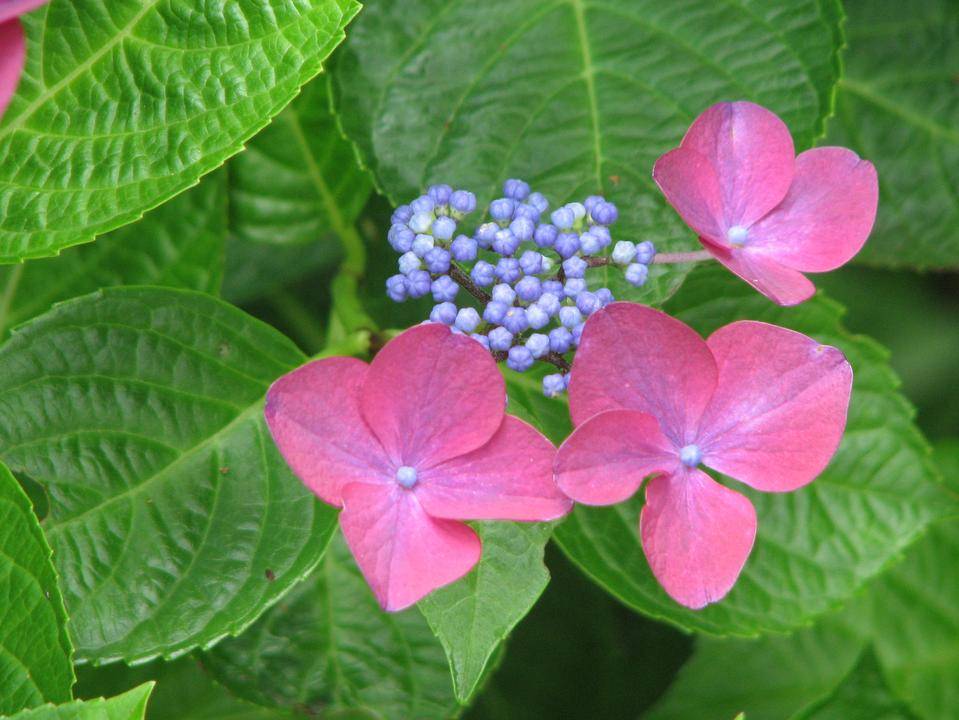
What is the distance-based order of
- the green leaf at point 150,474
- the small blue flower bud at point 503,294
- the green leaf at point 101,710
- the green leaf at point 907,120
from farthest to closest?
the green leaf at point 907,120 < the green leaf at point 150,474 < the small blue flower bud at point 503,294 < the green leaf at point 101,710

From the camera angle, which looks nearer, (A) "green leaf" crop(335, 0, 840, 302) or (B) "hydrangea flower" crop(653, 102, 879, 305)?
(B) "hydrangea flower" crop(653, 102, 879, 305)

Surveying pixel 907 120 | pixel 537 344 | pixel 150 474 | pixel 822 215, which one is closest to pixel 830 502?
pixel 822 215

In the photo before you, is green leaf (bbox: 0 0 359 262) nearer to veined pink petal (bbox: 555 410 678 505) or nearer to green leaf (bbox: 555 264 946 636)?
veined pink petal (bbox: 555 410 678 505)

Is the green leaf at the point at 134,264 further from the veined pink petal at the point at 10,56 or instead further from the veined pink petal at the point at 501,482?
the veined pink petal at the point at 501,482

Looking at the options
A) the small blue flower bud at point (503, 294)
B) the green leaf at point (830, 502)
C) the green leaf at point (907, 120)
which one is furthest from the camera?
the green leaf at point (907, 120)

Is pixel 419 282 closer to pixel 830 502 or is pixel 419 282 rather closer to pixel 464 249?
pixel 464 249

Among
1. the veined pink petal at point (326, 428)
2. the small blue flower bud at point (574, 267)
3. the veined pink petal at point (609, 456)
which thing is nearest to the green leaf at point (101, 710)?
the veined pink petal at point (326, 428)

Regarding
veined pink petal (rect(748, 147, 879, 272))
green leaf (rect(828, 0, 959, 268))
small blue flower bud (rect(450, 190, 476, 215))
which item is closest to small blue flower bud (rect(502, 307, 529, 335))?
small blue flower bud (rect(450, 190, 476, 215))
